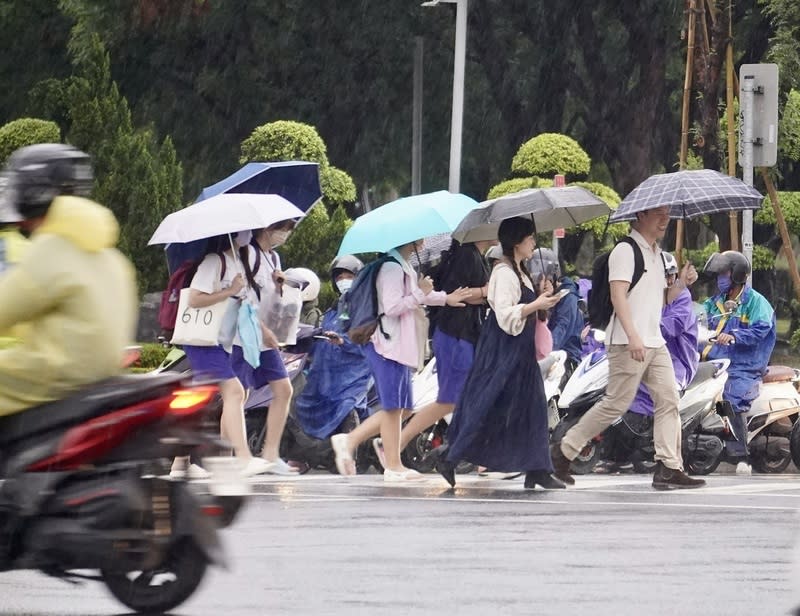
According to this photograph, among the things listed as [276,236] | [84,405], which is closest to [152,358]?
[276,236]

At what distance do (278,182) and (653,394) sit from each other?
3641mm

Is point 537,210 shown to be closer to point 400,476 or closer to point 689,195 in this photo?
point 689,195

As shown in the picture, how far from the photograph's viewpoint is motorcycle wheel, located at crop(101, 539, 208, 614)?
25.5ft

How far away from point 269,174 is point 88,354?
27.0ft

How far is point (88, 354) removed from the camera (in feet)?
25.0

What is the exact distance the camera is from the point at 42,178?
781 centimetres

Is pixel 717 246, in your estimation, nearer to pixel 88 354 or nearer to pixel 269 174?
pixel 269 174

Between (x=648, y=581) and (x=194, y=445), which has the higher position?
(x=194, y=445)

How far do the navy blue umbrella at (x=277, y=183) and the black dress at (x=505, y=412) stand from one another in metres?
2.62

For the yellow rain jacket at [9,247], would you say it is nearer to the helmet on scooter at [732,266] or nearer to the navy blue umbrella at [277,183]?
the navy blue umbrella at [277,183]

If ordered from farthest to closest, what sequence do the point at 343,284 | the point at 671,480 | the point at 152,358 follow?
1. the point at 152,358
2. the point at 343,284
3. the point at 671,480

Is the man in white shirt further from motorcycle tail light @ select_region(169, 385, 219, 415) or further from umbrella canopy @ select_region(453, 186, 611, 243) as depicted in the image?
motorcycle tail light @ select_region(169, 385, 219, 415)

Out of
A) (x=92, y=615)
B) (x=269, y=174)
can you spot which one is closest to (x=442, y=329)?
(x=269, y=174)

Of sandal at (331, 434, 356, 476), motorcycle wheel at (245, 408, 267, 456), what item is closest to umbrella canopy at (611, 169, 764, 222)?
sandal at (331, 434, 356, 476)
